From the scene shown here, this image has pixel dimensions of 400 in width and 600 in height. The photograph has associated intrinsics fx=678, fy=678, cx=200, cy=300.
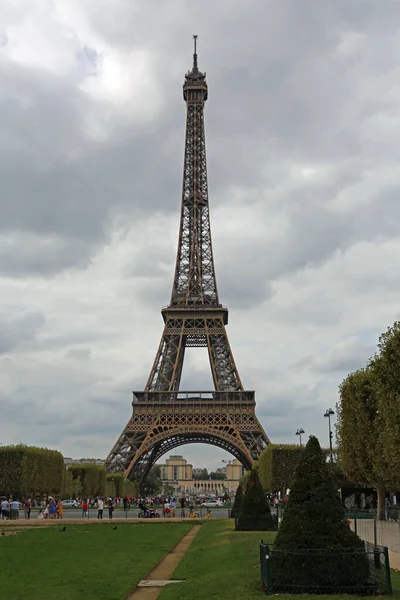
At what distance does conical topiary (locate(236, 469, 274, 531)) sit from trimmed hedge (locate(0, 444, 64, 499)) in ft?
139

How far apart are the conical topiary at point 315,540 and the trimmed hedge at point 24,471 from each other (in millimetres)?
62108

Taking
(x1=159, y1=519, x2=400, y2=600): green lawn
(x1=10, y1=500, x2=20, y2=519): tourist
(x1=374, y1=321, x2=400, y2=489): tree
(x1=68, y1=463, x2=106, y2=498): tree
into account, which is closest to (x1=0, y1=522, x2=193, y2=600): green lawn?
(x1=159, y1=519, x2=400, y2=600): green lawn

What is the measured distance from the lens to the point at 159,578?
1925cm

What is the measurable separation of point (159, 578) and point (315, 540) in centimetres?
569

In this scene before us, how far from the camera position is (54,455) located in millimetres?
80562

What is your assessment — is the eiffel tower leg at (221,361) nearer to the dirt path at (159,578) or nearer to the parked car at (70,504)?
the parked car at (70,504)

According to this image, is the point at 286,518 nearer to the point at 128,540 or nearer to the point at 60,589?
the point at 60,589

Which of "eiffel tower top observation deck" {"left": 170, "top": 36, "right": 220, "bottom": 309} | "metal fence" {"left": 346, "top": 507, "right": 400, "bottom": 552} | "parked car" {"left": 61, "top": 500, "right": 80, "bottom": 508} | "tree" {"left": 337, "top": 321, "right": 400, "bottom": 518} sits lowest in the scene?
"parked car" {"left": 61, "top": 500, "right": 80, "bottom": 508}

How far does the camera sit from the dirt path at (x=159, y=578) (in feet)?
53.4

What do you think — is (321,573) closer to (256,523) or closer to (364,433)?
(256,523)

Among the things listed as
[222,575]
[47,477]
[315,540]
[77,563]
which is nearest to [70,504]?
[47,477]

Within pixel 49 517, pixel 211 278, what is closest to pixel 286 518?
pixel 49 517

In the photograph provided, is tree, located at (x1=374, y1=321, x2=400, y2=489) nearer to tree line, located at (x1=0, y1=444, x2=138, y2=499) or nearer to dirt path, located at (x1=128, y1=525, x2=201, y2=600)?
dirt path, located at (x1=128, y1=525, x2=201, y2=600)

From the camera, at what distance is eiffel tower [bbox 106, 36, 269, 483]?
289 ft
